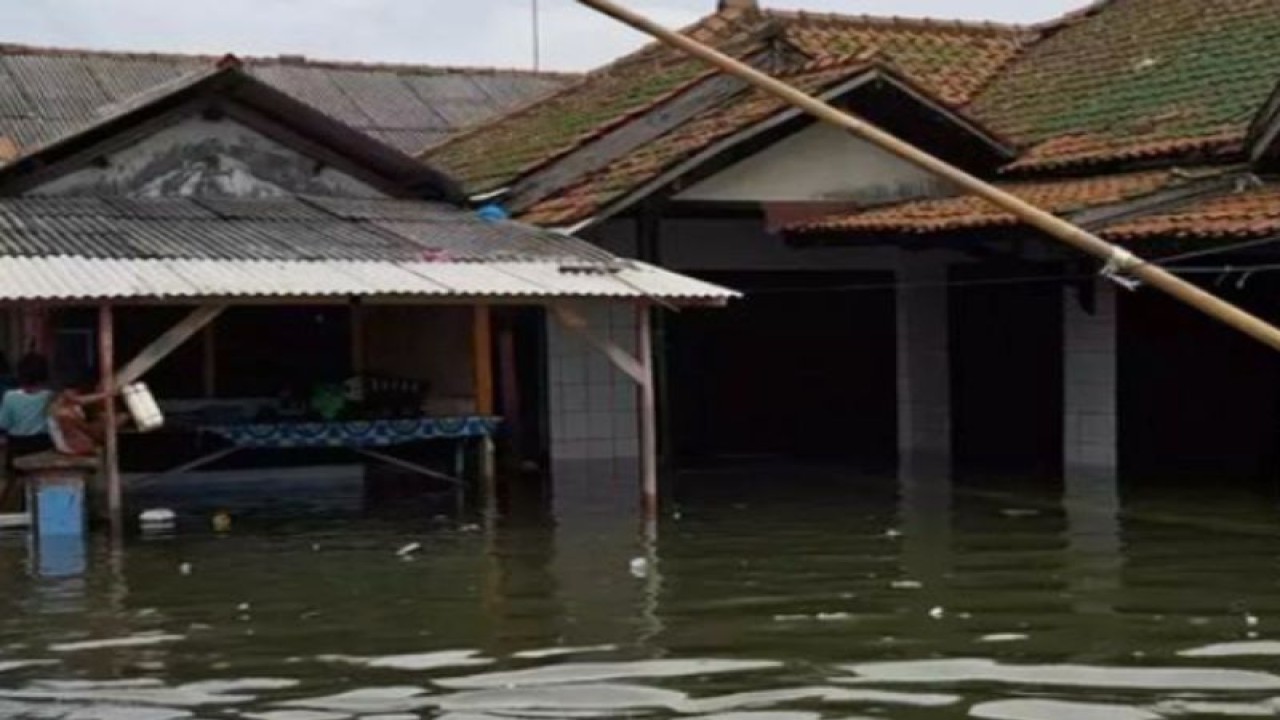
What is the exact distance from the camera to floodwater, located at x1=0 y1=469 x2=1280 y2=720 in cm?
741

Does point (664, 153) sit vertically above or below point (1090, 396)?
above

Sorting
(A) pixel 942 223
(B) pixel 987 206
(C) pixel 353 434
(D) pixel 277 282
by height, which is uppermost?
(B) pixel 987 206

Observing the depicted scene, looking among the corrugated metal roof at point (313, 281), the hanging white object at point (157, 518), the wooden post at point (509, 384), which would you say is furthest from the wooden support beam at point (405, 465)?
the corrugated metal roof at point (313, 281)

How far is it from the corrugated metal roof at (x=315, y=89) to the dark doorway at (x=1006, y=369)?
294 inches

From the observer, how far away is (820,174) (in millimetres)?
17672

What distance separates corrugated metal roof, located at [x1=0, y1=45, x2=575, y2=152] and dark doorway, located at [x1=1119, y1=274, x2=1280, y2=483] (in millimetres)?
9772

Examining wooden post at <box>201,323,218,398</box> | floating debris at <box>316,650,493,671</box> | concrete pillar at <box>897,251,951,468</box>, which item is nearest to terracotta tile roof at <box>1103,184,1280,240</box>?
concrete pillar at <box>897,251,951,468</box>

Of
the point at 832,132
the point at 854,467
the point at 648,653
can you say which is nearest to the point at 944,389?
the point at 854,467

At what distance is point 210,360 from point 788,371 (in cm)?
593

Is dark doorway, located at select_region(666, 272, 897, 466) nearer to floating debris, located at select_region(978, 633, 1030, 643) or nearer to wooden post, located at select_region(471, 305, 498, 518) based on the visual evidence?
wooden post, located at select_region(471, 305, 498, 518)

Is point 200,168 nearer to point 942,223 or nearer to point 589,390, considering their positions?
point 589,390

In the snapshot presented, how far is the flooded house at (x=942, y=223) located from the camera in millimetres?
15773

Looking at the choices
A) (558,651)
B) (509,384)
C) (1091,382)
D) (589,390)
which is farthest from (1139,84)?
(558,651)

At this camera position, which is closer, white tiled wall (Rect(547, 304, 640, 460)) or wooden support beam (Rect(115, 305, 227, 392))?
wooden support beam (Rect(115, 305, 227, 392))
